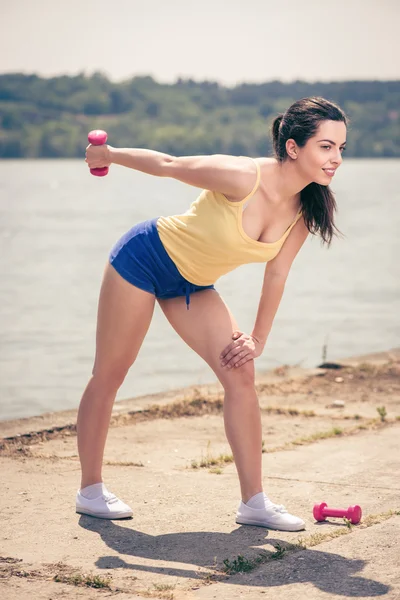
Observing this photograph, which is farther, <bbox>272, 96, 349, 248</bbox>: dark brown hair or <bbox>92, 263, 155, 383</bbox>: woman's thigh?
<bbox>92, 263, 155, 383</bbox>: woman's thigh

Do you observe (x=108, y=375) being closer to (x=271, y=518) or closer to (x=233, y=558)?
(x=271, y=518)

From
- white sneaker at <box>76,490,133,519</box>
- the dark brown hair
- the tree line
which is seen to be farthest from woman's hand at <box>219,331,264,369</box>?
the tree line

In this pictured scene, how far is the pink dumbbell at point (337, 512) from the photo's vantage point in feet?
14.8

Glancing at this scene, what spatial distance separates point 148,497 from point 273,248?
4.53ft

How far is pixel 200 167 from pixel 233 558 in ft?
5.27

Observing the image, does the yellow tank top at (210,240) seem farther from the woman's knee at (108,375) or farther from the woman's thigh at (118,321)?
the woman's knee at (108,375)

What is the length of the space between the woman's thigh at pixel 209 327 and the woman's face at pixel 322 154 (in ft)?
2.30

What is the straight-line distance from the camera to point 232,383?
457 cm

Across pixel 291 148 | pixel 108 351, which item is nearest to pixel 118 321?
pixel 108 351

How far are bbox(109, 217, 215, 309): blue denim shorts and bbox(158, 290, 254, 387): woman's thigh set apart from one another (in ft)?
0.18

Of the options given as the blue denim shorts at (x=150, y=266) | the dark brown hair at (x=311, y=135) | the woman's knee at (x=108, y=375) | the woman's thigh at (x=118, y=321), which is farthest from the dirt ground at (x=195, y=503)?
the dark brown hair at (x=311, y=135)

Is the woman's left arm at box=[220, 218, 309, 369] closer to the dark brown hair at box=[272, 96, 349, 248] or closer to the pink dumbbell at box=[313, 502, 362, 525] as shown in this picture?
the dark brown hair at box=[272, 96, 349, 248]

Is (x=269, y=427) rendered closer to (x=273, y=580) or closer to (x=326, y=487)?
(x=326, y=487)

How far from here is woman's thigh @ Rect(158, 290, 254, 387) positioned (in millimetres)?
4586
